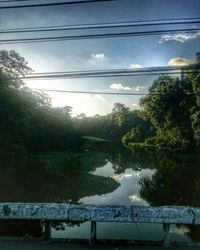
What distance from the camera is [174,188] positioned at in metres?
26.2

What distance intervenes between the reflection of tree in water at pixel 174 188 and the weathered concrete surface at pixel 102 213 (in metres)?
7.42

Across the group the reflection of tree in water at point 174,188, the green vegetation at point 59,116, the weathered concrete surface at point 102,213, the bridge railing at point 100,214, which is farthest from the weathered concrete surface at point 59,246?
the green vegetation at point 59,116

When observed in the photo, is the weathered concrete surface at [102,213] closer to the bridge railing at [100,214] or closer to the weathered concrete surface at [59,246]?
the bridge railing at [100,214]

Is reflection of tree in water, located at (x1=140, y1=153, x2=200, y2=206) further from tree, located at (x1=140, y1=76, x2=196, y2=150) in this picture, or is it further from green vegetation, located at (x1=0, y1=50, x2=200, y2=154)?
tree, located at (x1=140, y1=76, x2=196, y2=150)

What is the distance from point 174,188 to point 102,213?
839 inches

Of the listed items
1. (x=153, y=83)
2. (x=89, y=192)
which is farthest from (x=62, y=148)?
(x=89, y=192)

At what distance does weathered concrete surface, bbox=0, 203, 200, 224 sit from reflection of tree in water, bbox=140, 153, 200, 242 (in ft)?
24.3

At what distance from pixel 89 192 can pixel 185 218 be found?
744 inches

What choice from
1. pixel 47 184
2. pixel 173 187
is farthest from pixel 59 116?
pixel 173 187

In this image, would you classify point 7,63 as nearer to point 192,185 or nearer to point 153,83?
point 192,185

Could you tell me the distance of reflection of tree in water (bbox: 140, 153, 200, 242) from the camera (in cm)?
2136

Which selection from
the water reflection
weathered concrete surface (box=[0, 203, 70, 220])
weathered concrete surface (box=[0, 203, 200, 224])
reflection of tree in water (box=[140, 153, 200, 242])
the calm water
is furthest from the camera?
the water reflection

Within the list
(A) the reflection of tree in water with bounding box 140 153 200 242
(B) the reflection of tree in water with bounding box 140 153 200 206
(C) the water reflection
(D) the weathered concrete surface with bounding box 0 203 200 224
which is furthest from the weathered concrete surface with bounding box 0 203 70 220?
(B) the reflection of tree in water with bounding box 140 153 200 206

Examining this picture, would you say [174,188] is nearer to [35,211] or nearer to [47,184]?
[47,184]
